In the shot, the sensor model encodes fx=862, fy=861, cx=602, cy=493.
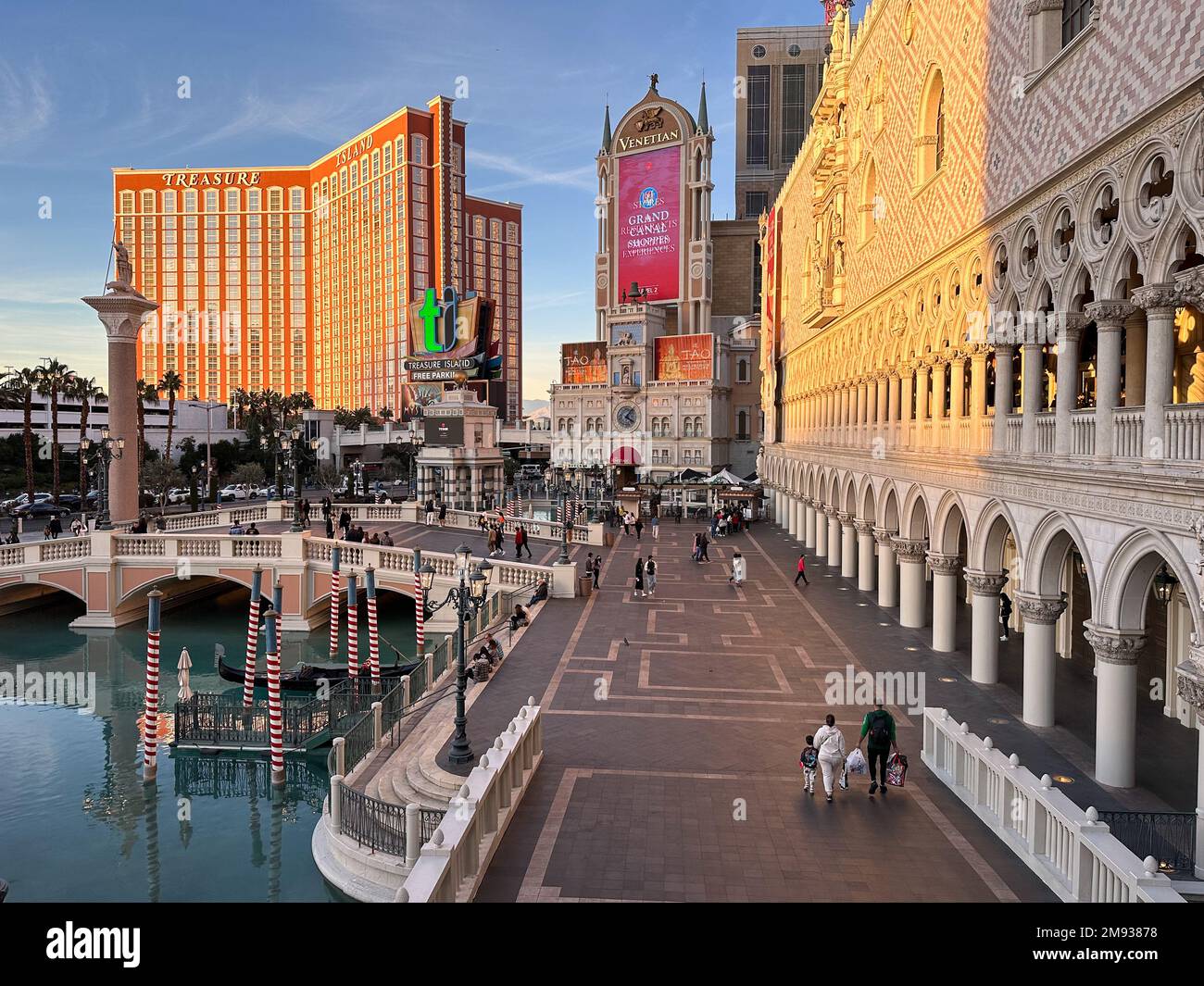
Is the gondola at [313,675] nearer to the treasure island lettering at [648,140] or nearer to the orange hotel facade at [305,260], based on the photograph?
the treasure island lettering at [648,140]

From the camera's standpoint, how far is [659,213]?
89.2 m

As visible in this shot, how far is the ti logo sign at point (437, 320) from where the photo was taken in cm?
5672

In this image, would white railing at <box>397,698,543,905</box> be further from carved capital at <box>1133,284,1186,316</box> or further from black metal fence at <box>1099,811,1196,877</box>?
carved capital at <box>1133,284,1186,316</box>

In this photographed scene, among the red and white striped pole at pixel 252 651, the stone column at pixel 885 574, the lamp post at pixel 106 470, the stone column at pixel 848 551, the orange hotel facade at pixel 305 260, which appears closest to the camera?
the red and white striped pole at pixel 252 651

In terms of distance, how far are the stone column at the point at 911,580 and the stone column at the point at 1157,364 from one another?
11.5 m

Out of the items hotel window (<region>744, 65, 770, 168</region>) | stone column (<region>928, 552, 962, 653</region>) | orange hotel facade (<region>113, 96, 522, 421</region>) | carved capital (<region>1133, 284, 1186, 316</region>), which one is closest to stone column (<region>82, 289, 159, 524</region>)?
stone column (<region>928, 552, 962, 653</region>)

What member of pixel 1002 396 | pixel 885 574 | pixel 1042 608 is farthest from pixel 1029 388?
pixel 885 574

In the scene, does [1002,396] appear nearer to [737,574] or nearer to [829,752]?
[829,752]

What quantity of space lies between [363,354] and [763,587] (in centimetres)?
10176

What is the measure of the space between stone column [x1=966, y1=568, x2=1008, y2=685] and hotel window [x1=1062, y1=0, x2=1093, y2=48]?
31.0ft

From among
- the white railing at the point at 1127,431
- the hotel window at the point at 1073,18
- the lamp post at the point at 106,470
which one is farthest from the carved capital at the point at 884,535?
the lamp post at the point at 106,470

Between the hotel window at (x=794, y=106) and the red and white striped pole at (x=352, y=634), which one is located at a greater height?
the hotel window at (x=794, y=106)

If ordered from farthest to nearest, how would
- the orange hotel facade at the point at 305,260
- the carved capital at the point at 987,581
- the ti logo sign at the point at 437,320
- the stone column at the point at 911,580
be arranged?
the orange hotel facade at the point at 305,260, the ti logo sign at the point at 437,320, the stone column at the point at 911,580, the carved capital at the point at 987,581
